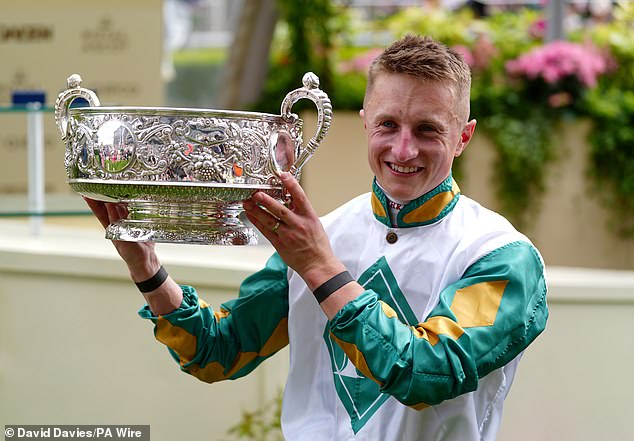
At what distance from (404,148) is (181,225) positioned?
40 cm

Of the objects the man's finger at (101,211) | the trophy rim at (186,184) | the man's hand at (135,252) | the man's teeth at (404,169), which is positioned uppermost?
the man's teeth at (404,169)

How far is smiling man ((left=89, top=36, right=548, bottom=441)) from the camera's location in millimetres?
1675

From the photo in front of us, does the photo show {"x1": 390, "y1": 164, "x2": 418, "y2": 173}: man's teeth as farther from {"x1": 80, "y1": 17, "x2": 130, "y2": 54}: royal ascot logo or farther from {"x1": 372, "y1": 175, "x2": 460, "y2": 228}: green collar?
{"x1": 80, "y1": 17, "x2": 130, "y2": 54}: royal ascot logo

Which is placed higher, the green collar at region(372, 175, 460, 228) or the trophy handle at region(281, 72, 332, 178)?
the trophy handle at region(281, 72, 332, 178)

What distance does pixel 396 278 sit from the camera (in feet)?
6.09

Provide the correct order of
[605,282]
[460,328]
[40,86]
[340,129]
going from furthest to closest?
1. [340,129]
2. [40,86]
3. [605,282]
4. [460,328]

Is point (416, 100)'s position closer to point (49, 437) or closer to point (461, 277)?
point (461, 277)

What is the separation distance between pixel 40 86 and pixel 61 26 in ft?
1.12

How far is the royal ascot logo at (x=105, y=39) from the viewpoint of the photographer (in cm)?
563

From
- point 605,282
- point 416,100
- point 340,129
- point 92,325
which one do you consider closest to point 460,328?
point 416,100

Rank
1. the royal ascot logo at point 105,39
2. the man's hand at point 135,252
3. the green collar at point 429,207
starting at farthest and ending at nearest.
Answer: the royal ascot logo at point 105,39
the man's hand at point 135,252
the green collar at point 429,207

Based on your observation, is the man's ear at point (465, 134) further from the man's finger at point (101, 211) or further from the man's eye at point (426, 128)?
the man's finger at point (101, 211)

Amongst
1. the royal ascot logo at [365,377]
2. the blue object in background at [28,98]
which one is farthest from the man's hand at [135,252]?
the blue object in background at [28,98]

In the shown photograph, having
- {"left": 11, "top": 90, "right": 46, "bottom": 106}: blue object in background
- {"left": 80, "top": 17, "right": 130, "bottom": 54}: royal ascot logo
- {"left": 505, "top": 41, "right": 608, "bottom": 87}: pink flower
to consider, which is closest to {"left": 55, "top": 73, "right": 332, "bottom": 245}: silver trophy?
{"left": 11, "top": 90, "right": 46, "bottom": 106}: blue object in background
